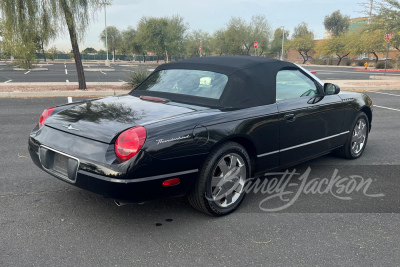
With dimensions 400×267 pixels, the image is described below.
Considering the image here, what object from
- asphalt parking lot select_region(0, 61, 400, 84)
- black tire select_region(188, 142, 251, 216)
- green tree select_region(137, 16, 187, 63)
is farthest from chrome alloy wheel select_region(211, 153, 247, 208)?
→ green tree select_region(137, 16, 187, 63)

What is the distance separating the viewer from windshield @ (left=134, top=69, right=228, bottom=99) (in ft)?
12.2

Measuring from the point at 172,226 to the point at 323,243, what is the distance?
4.39ft

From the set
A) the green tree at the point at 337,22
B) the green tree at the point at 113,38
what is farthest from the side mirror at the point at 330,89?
the green tree at the point at 337,22

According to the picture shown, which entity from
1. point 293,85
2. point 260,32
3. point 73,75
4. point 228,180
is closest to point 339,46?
point 260,32

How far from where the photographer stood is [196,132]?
3064 mm

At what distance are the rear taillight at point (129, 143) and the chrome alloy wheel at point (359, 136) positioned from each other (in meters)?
3.58

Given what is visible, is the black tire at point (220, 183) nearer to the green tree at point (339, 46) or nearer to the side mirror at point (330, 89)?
the side mirror at point (330, 89)

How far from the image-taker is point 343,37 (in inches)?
2645

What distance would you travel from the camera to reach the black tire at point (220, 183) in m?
3.18

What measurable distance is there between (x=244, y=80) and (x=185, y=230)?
1668 mm

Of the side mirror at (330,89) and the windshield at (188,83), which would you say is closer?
the windshield at (188,83)

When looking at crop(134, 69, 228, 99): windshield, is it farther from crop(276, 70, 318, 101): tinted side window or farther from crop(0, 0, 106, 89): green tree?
crop(0, 0, 106, 89): green tree

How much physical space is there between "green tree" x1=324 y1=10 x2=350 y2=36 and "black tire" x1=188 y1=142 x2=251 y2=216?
10532 centimetres

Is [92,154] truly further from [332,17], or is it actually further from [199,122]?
[332,17]
